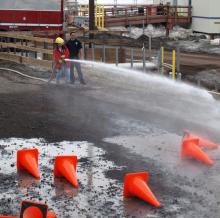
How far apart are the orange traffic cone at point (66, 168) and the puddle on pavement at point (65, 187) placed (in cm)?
9

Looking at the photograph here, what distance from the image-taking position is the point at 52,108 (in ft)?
43.7

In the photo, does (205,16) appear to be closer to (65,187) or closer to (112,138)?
(112,138)

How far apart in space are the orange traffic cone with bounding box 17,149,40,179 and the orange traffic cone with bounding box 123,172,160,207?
1576 mm

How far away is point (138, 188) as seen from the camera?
277 inches

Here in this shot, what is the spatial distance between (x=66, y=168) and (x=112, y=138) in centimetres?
276

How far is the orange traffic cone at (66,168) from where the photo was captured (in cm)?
775

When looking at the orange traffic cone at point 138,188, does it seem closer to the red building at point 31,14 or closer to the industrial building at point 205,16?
the red building at point 31,14

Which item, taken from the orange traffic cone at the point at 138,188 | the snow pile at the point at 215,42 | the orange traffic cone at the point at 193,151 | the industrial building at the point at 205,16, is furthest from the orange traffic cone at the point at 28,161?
the industrial building at the point at 205,16

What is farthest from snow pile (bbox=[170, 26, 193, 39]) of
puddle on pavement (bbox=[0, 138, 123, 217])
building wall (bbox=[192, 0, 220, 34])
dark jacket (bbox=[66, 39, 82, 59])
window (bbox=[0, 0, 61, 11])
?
puddle on pavement (bbox=[0, 138, 123, 217])

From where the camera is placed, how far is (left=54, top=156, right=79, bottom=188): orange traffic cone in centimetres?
775

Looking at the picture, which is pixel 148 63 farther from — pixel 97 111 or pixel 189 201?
pixel 189 201

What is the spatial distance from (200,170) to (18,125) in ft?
15.0

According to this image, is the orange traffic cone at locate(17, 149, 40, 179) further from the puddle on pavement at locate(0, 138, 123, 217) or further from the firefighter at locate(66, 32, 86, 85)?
the firefighter at locate(66, 32, 86, 85)

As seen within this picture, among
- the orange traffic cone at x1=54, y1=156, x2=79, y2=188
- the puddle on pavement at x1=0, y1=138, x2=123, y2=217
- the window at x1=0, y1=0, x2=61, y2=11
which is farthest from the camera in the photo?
the window at x1=0, y1=0, x2=61, y2=11
